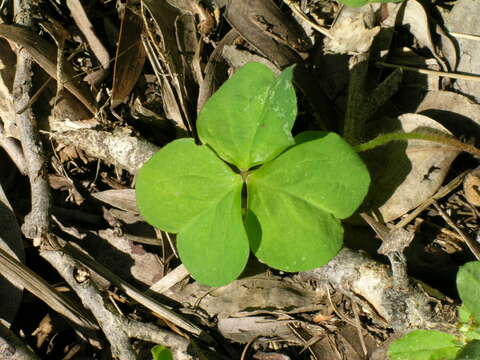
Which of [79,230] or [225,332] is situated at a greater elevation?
[79,230]

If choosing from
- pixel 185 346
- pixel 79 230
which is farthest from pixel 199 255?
pixel 79 230

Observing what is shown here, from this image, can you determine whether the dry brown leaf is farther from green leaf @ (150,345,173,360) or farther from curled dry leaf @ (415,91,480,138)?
curled dry leaf @ (415,91,480,138)

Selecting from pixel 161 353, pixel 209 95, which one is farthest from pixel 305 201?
pixel 161 353

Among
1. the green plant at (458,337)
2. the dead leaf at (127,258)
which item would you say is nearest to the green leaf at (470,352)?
the green plant at (458,337)

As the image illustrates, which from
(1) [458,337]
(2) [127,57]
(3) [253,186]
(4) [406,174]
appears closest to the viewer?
(1) [458,337]

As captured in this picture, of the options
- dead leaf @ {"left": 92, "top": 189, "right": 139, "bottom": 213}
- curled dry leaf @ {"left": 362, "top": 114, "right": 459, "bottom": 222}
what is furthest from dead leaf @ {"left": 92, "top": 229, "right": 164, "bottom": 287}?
curled dry leaf @ {"left": 362, "top": 114, "right": 459, "bottom": 222}

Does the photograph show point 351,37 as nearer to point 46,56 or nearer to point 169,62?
point 169,62

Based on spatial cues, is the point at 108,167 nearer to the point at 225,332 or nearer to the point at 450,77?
the point at 225,332
